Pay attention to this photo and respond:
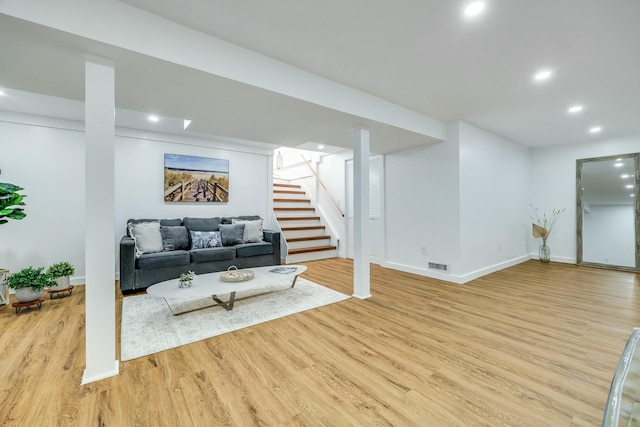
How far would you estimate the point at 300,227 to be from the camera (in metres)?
6.00

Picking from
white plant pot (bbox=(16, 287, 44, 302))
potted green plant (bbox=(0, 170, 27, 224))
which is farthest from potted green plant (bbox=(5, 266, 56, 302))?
potted green plant (bbox=(0, 170, 27, 224))

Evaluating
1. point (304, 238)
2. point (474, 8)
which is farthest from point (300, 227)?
point (474, 8)

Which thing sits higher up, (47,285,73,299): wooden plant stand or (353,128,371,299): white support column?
(353,128,371,299): white support column

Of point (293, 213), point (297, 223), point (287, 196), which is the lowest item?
point (297, 223)

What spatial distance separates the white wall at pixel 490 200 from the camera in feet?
13.4

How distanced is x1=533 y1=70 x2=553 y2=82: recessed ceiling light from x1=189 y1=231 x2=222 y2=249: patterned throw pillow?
4551 millimetres

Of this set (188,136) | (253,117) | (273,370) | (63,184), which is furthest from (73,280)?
(273,370)

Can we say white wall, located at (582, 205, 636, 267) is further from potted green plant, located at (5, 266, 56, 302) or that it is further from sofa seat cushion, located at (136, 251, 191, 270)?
potted green plant, located at (5, 266, 56, 302)

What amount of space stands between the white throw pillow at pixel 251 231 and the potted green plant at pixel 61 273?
2279mm

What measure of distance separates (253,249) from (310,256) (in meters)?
1.48

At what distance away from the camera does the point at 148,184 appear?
14.8 ft

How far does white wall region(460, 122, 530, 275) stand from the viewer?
13.4ft

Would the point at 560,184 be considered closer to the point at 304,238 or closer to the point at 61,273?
the point at 304,238

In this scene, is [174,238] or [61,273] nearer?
[61,273]
